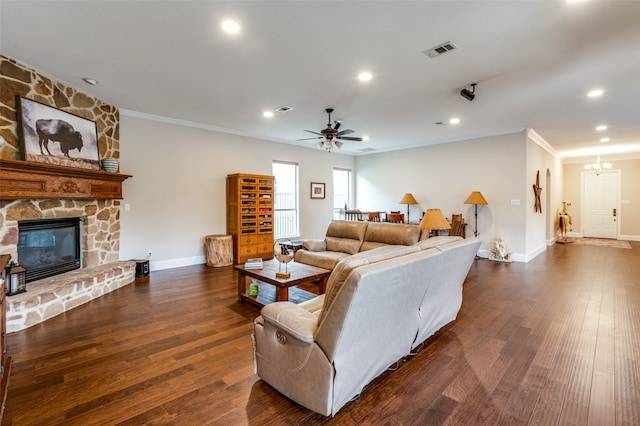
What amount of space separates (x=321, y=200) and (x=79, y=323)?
6.02 meters

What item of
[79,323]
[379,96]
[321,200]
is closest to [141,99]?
[79,323]

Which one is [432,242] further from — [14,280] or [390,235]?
[14,280]

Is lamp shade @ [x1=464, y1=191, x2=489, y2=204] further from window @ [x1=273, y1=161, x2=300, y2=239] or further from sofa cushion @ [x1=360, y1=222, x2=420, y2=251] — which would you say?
window @ [x1=273, y1=161, x2=300, y2=239]

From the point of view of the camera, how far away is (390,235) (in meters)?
4.75

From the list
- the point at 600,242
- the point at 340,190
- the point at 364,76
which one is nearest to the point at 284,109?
the point at 364,76

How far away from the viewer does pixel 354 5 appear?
230 cm

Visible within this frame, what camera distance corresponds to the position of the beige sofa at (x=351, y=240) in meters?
4.58

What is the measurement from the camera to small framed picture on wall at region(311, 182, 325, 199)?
26.6ft

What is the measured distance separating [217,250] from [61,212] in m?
2.39

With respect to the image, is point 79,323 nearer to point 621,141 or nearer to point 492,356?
point 492,356

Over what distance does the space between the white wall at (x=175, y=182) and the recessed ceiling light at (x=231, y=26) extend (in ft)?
11.1

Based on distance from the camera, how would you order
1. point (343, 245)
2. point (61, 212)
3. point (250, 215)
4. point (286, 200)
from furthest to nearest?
point (286, 200)
point (250, 215)
point (343, 245)
point (61, 212)

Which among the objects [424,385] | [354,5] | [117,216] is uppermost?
[354,5]

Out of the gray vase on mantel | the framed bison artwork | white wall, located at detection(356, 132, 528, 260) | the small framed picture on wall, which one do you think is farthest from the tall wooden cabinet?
white wall, located at detection(356, 132, 528, 260)
